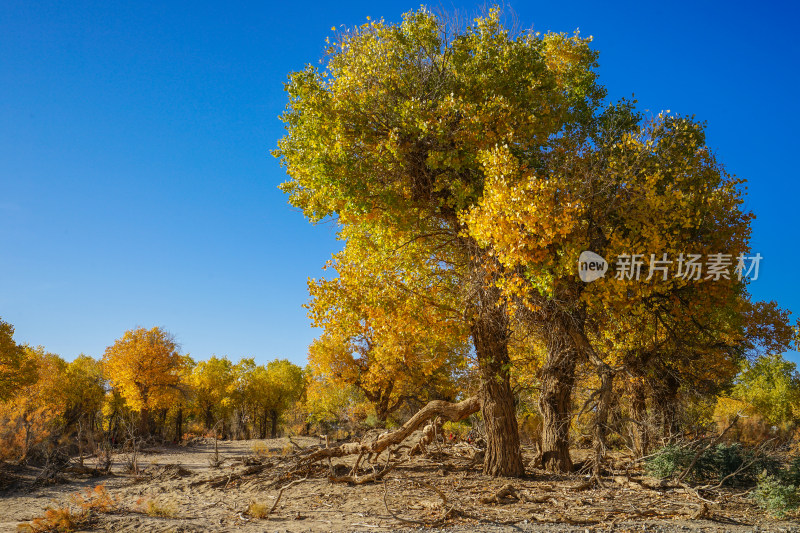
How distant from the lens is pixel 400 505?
9.13m

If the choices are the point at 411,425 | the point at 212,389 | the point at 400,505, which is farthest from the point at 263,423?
the point at 400,505

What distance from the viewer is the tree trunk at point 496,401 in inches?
459

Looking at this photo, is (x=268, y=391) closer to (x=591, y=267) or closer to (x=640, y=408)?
(x=640, y=408)

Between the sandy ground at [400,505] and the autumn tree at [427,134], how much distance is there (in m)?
2.14

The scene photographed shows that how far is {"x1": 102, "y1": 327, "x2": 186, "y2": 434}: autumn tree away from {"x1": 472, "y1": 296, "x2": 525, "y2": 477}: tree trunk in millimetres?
31146

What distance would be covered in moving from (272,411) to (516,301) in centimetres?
5987

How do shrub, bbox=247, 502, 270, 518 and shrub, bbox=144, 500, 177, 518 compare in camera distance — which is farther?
shrub, bbox=144, 500, 177, 518

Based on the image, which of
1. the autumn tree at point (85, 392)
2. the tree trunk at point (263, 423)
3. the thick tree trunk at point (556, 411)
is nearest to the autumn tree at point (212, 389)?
the tree trunk at point (263, 423)

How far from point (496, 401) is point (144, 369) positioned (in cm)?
3245

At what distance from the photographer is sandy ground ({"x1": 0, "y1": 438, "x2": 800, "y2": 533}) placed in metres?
7.69

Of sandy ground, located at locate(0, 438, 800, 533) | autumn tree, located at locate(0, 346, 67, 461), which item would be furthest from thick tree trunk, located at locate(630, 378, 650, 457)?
autumn tree, located at locate(0, 346, 67, 461)

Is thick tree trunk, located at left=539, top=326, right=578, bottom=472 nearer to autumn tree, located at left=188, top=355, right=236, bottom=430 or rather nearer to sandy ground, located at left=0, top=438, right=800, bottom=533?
sandy ground, located at left=0, top=438, right=800, bottom=533

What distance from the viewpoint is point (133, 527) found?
7.83 metres

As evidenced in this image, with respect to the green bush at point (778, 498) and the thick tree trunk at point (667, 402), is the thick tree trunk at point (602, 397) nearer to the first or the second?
the green bush at point (778, 498)
